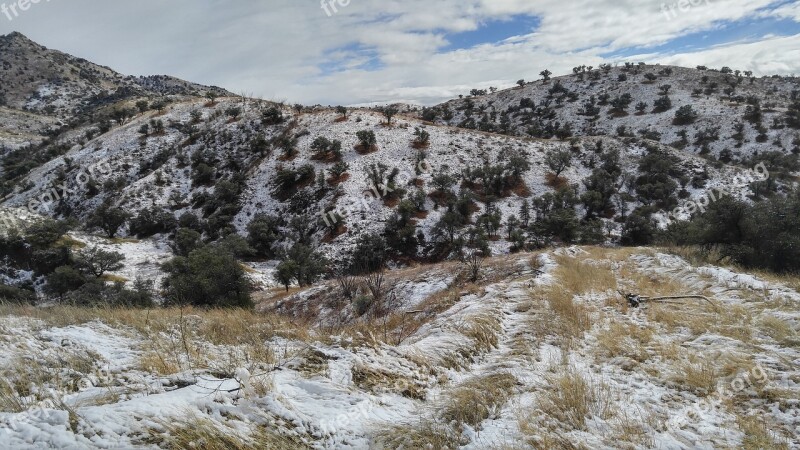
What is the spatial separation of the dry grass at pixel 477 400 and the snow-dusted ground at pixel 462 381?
0.24 feet

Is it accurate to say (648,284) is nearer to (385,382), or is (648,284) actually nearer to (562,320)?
(562,320)

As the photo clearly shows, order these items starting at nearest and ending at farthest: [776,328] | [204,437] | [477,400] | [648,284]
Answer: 1. [204,437]
2. [477,400]
3. [776,328]
4. [648,284]

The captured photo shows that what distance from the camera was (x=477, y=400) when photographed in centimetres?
465

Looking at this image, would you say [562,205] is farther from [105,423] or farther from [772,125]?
[772,125]

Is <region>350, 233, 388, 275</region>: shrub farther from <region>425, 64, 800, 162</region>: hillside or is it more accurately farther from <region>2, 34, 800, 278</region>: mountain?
<region>425, 64, 800, 162</region>: hillside

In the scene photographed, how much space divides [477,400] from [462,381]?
0.86 meters

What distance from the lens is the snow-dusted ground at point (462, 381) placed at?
144 inches

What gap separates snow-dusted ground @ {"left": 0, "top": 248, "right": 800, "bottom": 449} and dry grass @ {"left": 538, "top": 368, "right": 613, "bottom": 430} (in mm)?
35

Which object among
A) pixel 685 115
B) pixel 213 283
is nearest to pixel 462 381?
pixel 213 283

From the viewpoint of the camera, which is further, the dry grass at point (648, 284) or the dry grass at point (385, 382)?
the dry grass at point (648, 284)

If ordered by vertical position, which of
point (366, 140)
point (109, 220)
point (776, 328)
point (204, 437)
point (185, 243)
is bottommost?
point (776, 328)

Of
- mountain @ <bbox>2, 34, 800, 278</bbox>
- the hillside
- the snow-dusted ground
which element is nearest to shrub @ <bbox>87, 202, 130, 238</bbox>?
mountain @ <bbox>2, 34, 800, 278</bbox>

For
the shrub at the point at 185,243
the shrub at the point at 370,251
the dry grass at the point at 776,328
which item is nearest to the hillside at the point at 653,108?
the shrub at the point at 370,251

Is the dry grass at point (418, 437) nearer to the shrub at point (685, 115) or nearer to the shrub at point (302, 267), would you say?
the shrub at point (302, 267)
